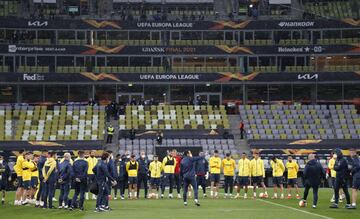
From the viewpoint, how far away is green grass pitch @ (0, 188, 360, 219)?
25812 millimetres

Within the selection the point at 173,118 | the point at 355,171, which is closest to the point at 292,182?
the point at 355,171

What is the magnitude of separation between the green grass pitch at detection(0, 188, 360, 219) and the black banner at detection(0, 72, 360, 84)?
132 feet

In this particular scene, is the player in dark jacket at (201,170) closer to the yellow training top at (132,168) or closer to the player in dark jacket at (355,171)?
the yellow training top at (132,168)

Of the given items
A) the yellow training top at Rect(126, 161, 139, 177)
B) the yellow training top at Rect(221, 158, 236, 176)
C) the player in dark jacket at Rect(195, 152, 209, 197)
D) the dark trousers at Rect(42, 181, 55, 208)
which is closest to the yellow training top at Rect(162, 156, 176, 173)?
the yellow training top at Rect(126, 161, 139, 177)

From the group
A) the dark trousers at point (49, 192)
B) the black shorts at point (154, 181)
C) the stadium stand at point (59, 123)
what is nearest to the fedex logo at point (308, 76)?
the stadium stand at point (59, 123)

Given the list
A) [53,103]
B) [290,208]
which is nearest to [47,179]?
[290,208]

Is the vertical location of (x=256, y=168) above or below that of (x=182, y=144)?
below

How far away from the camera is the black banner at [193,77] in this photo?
72625 millimetres

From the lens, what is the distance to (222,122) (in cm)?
6925

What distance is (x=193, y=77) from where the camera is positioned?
73.8m

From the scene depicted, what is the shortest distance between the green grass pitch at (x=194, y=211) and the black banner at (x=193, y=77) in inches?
1585

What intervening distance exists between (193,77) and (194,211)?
1830 inches

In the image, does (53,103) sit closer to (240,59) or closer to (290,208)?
(240,59)

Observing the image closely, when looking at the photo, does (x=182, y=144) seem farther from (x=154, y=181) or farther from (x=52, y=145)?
(x=154, y=181)
